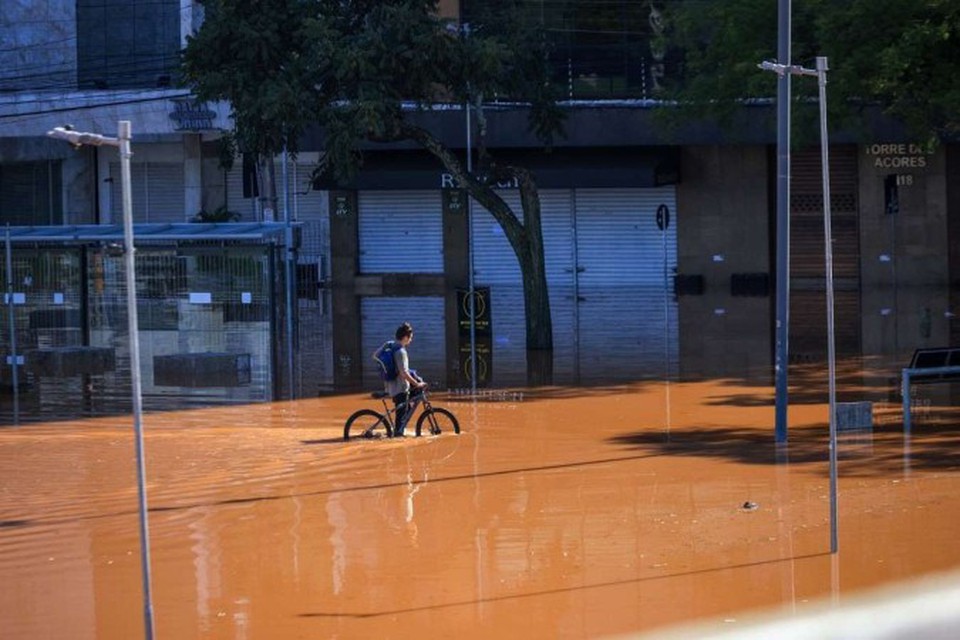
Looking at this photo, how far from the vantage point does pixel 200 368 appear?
2506cm

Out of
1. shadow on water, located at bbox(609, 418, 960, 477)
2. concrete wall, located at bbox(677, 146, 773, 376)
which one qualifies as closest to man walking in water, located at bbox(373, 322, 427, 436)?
shadow on water, located at bbox(609, 418, 960, 477)

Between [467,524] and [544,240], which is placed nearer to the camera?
[467,524]

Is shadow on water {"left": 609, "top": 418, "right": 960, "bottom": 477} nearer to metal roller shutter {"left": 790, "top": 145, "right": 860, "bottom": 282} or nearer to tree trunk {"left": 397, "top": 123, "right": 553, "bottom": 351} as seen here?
tree trunk {"left": 397, "top": 123, "right": 553, "bottom": 351}

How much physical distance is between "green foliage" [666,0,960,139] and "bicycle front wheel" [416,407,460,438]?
953 centimetres

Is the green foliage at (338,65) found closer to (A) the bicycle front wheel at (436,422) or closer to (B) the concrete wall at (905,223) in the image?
(A) the bicycle front wheel at (436,422)

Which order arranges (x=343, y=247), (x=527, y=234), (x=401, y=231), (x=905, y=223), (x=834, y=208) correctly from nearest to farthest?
(x=527, y=234) < (x=905, y=223) < (x=834, y=208) < (x=401, y=231) < (x=343, y=247)

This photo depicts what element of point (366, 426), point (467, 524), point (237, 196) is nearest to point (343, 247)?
point (237, 196)

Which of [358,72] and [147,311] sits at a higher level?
[358,72]

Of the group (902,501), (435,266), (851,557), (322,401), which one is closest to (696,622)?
(851,557)

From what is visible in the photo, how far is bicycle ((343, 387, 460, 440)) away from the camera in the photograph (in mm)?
17500

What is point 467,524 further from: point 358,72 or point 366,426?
point 358,72

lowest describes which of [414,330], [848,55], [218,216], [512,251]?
[414,330]

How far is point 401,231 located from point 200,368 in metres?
20.5

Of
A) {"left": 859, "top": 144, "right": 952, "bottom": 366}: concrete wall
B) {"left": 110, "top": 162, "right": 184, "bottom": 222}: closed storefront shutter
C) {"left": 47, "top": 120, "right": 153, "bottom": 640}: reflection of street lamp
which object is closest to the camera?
{"left": 47, "top": 120, "right": 153, "bottom": 640}: reflection of street lamp
